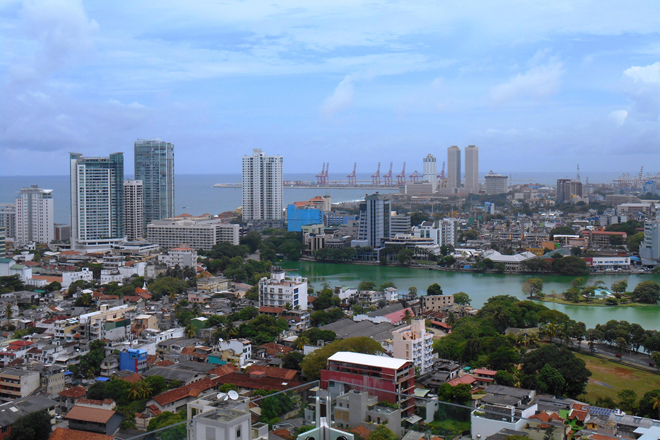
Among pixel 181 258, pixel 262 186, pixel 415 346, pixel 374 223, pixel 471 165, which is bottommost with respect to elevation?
pixel 415 346

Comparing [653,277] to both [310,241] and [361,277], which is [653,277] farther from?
[310,241]

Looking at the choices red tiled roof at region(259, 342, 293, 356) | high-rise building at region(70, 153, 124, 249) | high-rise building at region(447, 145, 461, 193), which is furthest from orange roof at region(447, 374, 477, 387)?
high-rise building at region(447, 145, 461, 193)

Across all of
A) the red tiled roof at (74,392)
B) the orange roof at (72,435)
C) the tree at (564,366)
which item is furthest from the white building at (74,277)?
the tree at (564,366)

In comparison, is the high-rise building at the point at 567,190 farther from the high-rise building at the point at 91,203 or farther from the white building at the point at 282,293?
the white building at the point at 282,293

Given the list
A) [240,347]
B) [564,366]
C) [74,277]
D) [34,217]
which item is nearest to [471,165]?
[34,217]

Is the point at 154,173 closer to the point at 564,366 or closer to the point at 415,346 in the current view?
the point at 415,346

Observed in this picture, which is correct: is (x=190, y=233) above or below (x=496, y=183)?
below
